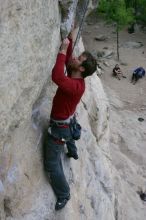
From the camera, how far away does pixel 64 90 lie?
252 inches

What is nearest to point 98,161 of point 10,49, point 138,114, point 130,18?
point 10,49

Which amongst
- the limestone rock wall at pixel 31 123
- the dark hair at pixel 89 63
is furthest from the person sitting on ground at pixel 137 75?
the dark hair at pixel 89 63

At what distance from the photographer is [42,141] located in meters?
7.22

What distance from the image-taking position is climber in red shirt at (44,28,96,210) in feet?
20.7

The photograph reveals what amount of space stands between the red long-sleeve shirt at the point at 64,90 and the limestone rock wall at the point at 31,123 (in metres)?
0.23

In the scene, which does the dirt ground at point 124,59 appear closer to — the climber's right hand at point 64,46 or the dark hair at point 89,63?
the climber's right hand at point 64,46

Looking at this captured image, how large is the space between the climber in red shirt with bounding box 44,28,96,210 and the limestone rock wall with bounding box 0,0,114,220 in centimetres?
17

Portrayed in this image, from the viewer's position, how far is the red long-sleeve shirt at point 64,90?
6156mm

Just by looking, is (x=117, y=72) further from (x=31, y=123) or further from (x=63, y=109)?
(x=63, y=109)

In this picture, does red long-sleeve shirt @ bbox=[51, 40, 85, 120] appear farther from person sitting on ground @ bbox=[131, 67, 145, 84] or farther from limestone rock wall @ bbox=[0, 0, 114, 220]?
person sitting on ground @ bbox=[131, 67, 145, 84]

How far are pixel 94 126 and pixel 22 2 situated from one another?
20.0 ft

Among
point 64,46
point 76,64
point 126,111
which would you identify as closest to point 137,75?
point 126,111

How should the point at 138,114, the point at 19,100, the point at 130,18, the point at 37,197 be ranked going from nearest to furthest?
A: the point at 19,100 < the point at 37,197 < the point at 138,114 < the point at 130,18

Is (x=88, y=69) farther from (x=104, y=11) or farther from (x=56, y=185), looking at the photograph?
(x=104, y=11)
